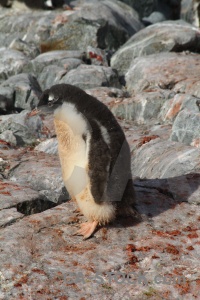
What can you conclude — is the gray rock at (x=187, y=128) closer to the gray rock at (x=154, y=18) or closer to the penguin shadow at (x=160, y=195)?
the penguin shadow at (x=160, y=195)

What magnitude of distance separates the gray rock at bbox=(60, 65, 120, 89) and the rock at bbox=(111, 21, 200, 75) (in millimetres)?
1341

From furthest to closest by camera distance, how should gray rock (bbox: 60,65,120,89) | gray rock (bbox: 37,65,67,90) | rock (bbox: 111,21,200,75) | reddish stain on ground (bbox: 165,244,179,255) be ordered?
rock (bbox: 111,21,200,75) → gray rock (bbox: 37,65,67,90) → gray rock (bbox: 60,65,120,89) → reddish stain on ground (bbox: 165,244,179,255)

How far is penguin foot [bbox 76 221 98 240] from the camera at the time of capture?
4.32 metres

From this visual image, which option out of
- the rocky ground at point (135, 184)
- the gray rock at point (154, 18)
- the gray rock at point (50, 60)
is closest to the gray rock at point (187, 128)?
the rocky ground at point (135, 184)

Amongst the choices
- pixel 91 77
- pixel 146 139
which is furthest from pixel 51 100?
pixel 91 77

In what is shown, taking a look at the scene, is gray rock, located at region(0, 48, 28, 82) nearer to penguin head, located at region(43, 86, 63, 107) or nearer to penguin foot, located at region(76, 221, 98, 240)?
penguin head, located at region(43, 86, 63, 107)

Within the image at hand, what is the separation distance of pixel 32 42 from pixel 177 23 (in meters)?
3.94

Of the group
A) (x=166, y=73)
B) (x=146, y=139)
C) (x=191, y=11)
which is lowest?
(x=191, y=11)

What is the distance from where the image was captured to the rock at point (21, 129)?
26.5 feet

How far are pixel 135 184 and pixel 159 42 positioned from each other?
25.9ft

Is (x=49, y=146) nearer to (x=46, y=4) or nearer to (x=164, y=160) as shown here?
(x=164, y=160)

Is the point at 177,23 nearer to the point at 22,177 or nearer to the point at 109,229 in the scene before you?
the point at 22,177

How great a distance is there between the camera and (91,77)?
37.5 ft

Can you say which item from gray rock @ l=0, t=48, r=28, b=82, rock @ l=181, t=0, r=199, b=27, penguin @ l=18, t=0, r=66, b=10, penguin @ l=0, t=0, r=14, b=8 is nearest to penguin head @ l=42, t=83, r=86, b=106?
gray rock @ l=0, t=48, r=28, b=82
